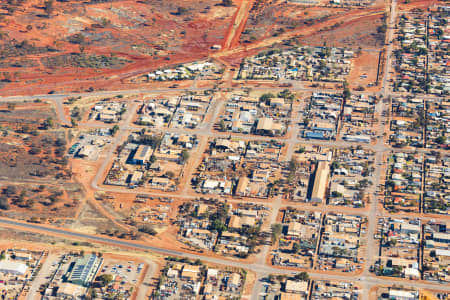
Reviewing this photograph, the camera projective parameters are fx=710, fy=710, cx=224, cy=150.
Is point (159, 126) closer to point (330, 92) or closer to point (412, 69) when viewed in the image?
point (330, 92)

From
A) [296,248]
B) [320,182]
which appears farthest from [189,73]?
[296,248]

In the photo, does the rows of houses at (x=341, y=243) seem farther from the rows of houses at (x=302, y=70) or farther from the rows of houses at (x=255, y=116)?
the rows of houses at (x=302, y=70)

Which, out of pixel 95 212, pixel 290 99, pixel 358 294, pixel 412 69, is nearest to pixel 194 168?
pixel 95 212

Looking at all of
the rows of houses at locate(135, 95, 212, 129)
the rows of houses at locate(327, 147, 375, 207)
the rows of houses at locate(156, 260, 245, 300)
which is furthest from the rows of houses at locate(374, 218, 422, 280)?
the rows of houses at locate(135, 95, 212, 129)

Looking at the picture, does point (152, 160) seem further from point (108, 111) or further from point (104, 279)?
point (104, 279)

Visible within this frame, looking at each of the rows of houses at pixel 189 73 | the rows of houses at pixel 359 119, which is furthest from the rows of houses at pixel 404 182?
the rows of houses at pixel 189 73

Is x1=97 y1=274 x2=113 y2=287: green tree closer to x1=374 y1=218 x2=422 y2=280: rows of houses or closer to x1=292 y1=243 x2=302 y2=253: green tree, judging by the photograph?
x1=292 y1=243 x2=302 y2=253: green tree

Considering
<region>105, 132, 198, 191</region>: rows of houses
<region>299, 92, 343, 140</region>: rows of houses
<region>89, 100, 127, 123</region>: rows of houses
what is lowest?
<region>105, 132, 198, 191</region>: rows of houses

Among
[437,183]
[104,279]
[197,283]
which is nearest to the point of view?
[197,283]

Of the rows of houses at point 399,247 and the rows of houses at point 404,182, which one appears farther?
the rows of houses at point 404,182
